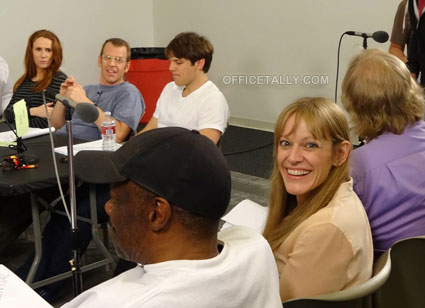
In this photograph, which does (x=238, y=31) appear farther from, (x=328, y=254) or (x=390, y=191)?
(x=328, y=254)

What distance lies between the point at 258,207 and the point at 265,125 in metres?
3.84

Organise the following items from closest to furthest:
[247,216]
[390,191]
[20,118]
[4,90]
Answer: [390,191], [247,216], [20,118], [4,90]

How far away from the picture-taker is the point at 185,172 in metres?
0.91

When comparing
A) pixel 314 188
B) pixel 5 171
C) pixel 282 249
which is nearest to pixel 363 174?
pixel 314 188

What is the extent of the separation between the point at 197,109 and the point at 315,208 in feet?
4.88

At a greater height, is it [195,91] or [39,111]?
[195,91]

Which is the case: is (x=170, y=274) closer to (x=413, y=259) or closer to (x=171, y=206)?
(x=171, y=206)

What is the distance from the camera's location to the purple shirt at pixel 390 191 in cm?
165

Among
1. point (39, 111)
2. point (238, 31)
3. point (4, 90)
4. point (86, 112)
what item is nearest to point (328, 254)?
point (86, 112)

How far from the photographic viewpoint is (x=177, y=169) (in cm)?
91

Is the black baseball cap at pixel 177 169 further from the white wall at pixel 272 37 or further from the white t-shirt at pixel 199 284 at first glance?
the white wall at pixel 272 37

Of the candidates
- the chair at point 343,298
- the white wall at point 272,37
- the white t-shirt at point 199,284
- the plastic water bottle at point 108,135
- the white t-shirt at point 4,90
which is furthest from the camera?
the white wall at point 272,37

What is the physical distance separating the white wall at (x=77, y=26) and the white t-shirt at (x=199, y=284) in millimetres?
5074

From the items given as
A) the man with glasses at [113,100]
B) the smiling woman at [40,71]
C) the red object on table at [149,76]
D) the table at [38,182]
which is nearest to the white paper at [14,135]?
the table at [38,182]
